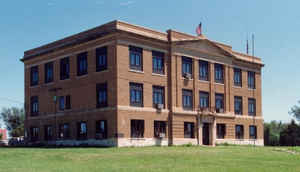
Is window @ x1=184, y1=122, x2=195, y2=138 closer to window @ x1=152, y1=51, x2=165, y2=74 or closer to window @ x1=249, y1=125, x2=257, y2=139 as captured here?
window @ x1=152, y1=51, x2=165, y2=74

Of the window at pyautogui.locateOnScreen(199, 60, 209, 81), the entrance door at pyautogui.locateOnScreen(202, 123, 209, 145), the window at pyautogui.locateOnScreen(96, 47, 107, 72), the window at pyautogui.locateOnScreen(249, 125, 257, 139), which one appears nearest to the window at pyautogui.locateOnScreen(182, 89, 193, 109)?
the window at pyautogui.locateOnScreen(199, 60, 209, 81)

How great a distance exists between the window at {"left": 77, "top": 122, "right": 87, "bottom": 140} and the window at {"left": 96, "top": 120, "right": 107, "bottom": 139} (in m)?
2.15

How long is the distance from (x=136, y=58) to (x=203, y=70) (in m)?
10.8

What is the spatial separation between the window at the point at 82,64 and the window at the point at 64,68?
2.07 metres

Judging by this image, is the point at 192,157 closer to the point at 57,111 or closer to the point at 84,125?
the point at 84,125

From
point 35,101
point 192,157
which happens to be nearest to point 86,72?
point 35,101

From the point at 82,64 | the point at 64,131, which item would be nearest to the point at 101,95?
the point at 82,64

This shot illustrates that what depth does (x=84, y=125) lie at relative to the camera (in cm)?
4628

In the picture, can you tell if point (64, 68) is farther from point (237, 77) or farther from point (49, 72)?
point (237, 77)

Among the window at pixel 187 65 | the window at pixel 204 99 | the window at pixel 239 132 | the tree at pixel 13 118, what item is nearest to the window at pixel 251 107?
the window at pixel 239 132

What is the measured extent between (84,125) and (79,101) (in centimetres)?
268

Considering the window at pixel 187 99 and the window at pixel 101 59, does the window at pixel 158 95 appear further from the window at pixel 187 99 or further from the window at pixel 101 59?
the window at pixel 101 59

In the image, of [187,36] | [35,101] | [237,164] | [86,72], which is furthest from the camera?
[35,101]

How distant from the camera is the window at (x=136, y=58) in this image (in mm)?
44219
